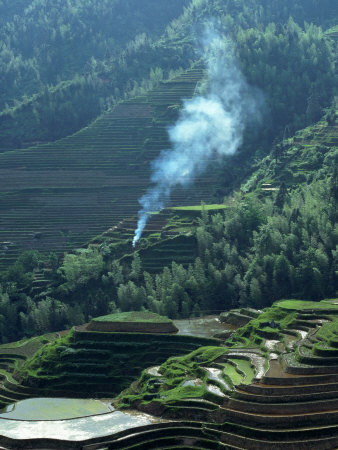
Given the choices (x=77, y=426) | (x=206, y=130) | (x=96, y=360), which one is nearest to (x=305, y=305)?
(x=96, y=360)

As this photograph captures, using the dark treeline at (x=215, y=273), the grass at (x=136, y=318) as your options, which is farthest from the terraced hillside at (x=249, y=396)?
the dark treeline at (x=215, y=273)

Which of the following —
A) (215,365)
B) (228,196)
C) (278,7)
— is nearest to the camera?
(215,365)

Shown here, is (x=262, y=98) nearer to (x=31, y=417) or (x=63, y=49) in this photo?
(x=63, y=49)

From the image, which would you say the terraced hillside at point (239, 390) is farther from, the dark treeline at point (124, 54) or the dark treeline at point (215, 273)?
the dark treeline at point (124, 54)

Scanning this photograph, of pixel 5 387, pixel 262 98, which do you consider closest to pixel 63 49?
pixel 262 98

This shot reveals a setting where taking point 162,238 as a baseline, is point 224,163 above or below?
above

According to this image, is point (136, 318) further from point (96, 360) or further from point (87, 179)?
point (87, 179)
